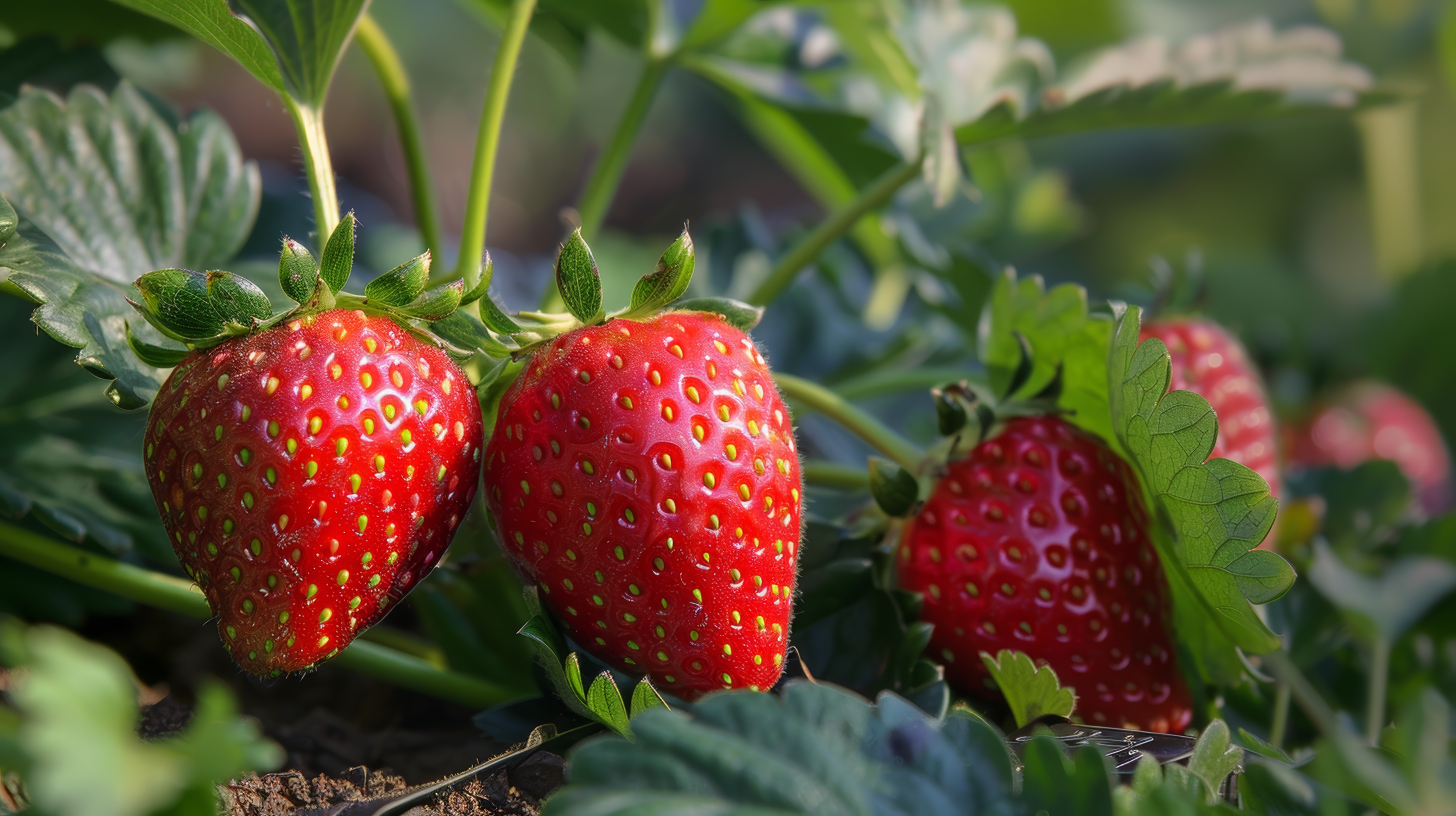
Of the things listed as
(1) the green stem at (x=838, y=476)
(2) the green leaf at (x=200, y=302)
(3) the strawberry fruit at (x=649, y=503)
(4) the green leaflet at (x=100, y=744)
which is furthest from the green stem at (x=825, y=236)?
(4) the green leaflet at (x=100, y=744)

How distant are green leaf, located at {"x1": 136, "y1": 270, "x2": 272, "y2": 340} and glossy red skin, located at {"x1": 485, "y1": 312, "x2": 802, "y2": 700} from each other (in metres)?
0.11

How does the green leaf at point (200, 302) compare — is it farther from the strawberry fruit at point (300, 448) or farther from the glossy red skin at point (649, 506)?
the glossy red skin at point (649, 506)

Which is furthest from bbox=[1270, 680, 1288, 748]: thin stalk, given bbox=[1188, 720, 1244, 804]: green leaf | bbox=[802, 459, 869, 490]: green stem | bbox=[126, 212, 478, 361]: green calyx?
bbox=[126, 212, 478, 361]: green calyx

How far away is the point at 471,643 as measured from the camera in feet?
1.79

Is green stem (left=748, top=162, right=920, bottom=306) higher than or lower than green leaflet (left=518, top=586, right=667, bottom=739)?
higher

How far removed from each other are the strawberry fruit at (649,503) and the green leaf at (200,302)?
11 centimetres

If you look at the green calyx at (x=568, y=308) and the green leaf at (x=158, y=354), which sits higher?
the green calyx at (x=568, y=308)

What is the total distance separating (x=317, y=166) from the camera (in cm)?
47

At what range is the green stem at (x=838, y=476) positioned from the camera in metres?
0.58

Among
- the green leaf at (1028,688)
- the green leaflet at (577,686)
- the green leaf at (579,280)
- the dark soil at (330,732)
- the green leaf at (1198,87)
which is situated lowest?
the dark soil at (330,732)

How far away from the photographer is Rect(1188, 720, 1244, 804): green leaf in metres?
0.37

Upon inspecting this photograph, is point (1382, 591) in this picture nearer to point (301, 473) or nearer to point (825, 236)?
point (825, 236)

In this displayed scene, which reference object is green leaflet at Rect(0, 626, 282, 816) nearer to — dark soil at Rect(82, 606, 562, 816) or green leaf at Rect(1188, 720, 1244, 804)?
dark soil at Rect(82, 606, 562, 816)

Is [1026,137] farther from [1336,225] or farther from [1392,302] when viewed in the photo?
[1336,225]
